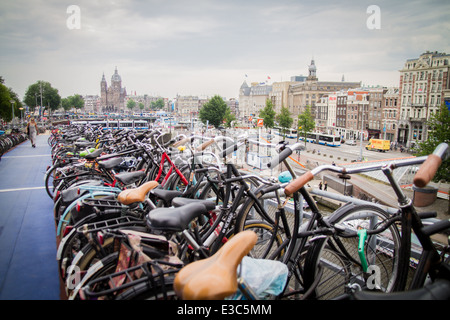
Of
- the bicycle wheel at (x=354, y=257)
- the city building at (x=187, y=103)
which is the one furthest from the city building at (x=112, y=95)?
the bicycle wheel at (x=354, y=257)

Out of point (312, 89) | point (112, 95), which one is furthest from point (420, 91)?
point (112, 95)

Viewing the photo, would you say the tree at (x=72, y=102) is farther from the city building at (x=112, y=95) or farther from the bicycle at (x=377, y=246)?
the bicycle at (x=377, y=246)

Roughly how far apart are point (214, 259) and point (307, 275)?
0.98m

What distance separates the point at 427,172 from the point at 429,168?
0.05 metres

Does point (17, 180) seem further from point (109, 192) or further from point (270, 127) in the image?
point (270, 127)

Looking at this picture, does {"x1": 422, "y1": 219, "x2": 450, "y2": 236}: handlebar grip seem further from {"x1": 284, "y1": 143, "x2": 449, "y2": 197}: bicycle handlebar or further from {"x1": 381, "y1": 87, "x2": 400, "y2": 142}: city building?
{"x1": 381, "y1": 87, "x2": 400, "y2": 142}: city building

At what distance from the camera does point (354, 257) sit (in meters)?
2.30

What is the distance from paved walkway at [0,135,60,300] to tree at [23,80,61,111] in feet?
218

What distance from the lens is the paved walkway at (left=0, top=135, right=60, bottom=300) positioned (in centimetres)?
265

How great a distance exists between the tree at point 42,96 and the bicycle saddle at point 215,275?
71.6m

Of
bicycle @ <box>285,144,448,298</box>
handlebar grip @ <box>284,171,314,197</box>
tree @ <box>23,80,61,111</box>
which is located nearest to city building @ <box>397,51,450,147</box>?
bicycle @ <box>285,144,448,298</box>

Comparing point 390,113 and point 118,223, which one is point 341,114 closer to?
point 390,113

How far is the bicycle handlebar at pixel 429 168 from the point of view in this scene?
57.3 inches

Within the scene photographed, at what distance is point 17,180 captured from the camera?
661cm
